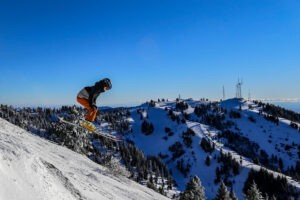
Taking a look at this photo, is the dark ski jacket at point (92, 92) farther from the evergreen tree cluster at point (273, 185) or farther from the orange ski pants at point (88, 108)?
the evergreen tree cluster at point (273, 185)

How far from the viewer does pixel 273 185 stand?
17012 centimetres

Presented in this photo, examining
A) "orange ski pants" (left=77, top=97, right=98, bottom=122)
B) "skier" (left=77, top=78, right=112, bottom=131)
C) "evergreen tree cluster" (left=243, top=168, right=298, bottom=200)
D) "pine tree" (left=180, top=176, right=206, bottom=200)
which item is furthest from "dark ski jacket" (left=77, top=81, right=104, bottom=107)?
"evergreen tree cluster" (left=243, top=168, right=298, bottom=200)

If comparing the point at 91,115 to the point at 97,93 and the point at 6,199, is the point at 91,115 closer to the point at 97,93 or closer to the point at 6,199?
the point at 97,93

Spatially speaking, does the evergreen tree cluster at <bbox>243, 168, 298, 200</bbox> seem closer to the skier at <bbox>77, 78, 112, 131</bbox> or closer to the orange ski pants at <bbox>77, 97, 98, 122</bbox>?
the orange ski pants at <bbox>77, 97, 98, 122</bbox>

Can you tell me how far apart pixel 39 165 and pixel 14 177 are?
262 cm

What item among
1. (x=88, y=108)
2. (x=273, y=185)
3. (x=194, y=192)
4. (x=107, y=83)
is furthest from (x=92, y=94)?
(x=273, y=185)

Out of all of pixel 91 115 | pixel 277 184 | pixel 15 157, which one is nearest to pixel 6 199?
pixel 15 157

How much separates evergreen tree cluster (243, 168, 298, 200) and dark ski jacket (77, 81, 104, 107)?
157 m

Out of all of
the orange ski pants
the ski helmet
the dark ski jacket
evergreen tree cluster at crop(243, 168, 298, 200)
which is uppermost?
the ski helmet

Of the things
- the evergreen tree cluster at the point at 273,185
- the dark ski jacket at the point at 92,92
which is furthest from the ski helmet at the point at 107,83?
the evergreen tree cluster at the point at 273,185

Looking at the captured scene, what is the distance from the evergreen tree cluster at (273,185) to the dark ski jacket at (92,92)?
15696cm

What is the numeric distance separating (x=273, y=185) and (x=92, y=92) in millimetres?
172149

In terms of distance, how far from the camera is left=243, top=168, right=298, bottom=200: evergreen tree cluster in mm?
163250

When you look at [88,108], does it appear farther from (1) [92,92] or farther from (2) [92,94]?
(1) [92,92]
